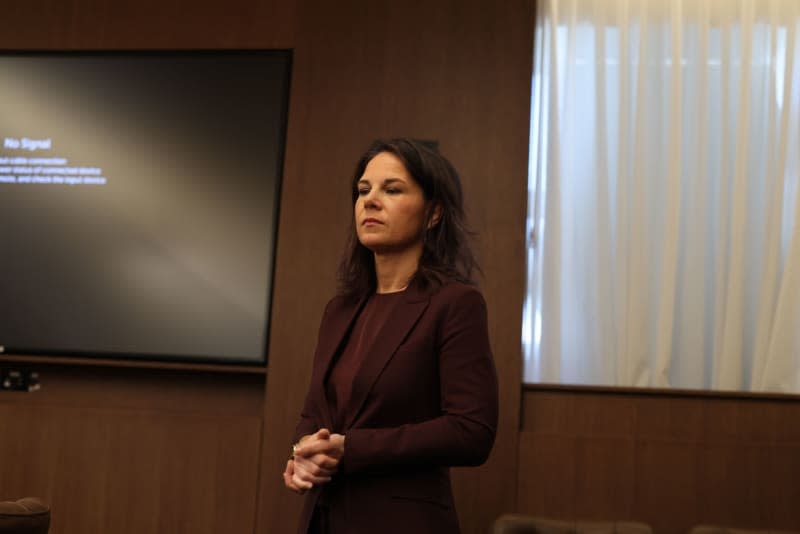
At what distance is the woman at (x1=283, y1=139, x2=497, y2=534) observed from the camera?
6.87ft

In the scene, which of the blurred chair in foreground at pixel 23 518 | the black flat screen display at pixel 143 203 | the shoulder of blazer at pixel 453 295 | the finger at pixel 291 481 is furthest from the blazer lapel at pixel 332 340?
the black flat screen display at pixel 143 203

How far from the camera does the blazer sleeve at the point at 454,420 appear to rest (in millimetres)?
2074

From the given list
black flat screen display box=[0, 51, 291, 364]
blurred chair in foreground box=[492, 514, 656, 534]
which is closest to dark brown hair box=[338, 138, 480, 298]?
blurred chair in foreground box=[492, 514, 656, 534]

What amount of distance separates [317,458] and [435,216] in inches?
26.0

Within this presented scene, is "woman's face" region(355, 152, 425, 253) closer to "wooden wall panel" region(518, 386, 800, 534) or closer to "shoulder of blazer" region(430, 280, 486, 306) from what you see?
"shoulder of blazer" region(430, 280, 486, 306)

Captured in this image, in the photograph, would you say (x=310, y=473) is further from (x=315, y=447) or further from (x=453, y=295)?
(x=453, y=295)

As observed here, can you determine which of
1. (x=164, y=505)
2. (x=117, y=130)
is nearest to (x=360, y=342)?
(x=164, y=505)

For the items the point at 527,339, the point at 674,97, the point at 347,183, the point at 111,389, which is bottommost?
the point at 111,389

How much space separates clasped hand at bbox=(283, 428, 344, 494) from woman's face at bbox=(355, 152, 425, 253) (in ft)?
1.56

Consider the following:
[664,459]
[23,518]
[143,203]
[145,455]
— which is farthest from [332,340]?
[143,203]

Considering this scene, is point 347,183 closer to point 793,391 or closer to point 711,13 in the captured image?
point 711,13

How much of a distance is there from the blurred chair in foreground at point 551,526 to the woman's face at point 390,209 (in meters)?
1.47

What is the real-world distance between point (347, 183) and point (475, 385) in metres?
2.41

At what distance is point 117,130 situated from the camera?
4699mm
